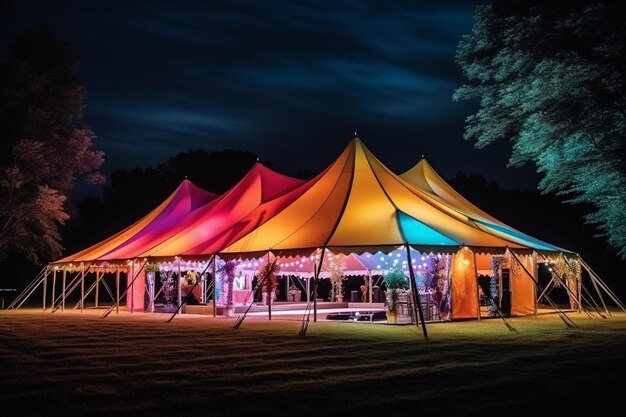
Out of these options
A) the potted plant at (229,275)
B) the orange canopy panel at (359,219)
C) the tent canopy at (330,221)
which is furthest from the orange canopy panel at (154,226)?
the orange canopy panel at (359,219)

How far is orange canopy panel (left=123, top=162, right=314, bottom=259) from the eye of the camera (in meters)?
14.2

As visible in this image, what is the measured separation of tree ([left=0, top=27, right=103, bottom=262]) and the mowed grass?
1206 centimetres

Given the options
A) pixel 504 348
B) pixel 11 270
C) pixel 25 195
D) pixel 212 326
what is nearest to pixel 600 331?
pixel 504 348

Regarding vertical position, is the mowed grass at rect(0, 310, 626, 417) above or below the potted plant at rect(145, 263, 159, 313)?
below

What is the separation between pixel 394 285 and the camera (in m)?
12.3

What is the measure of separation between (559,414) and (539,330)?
643 centimetres

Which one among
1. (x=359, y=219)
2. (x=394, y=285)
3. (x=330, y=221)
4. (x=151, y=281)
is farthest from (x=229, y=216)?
(x=394, y=285)

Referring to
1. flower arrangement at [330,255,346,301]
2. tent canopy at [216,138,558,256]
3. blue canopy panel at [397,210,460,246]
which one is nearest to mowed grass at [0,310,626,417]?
blue canopy panel at [397,210,460,246]

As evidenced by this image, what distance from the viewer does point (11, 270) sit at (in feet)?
93.2

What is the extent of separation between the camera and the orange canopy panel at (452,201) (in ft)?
46.8

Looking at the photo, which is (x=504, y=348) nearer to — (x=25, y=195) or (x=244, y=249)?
(x=244, y=249)

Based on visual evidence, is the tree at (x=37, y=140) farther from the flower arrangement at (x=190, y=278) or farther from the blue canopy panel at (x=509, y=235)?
the blue canopy panel at (x=509, y=235)

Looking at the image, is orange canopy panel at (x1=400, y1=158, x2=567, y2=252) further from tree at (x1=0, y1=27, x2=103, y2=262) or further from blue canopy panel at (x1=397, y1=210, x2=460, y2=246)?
tree at (x1=0, y1=27, x2=103, y2=262)

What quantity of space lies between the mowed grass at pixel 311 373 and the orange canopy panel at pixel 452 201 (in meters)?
4.31
